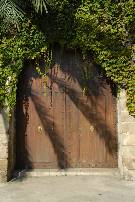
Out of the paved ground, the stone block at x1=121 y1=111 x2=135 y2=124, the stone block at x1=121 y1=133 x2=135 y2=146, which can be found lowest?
the paved ground

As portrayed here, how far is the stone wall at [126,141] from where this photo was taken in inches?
284

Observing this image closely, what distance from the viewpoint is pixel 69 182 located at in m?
7.00

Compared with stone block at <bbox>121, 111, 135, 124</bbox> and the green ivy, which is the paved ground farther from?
the green ivy

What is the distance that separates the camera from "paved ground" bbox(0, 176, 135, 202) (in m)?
6.05

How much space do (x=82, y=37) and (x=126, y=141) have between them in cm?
217

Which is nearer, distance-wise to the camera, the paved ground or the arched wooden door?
the paved ground

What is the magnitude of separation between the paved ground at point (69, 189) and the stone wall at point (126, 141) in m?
0.23

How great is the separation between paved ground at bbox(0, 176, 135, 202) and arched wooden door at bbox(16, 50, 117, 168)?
1.96ft

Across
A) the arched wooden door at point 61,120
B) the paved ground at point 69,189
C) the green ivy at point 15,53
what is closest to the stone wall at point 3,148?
the paved ground at point 69,189

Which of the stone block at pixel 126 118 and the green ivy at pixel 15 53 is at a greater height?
the green ivy at pixel 15 53

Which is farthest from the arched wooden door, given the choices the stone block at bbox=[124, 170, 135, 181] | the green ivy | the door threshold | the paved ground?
the stone block at bbox=[124, 170, 135, 181]

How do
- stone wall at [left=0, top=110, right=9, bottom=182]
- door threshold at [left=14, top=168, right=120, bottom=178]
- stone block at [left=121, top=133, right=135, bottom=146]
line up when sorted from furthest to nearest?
door threshold at [left=14, top=168, right=120, bottom=178]
stone block at [left=121, top=133, right=135, bottom=146]
stone wall at [left=0, top=110, right=9, bottom=182]

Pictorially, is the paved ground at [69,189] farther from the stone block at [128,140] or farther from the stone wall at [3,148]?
the stone block at [128,140]

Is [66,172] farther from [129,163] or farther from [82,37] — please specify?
[82,37]
